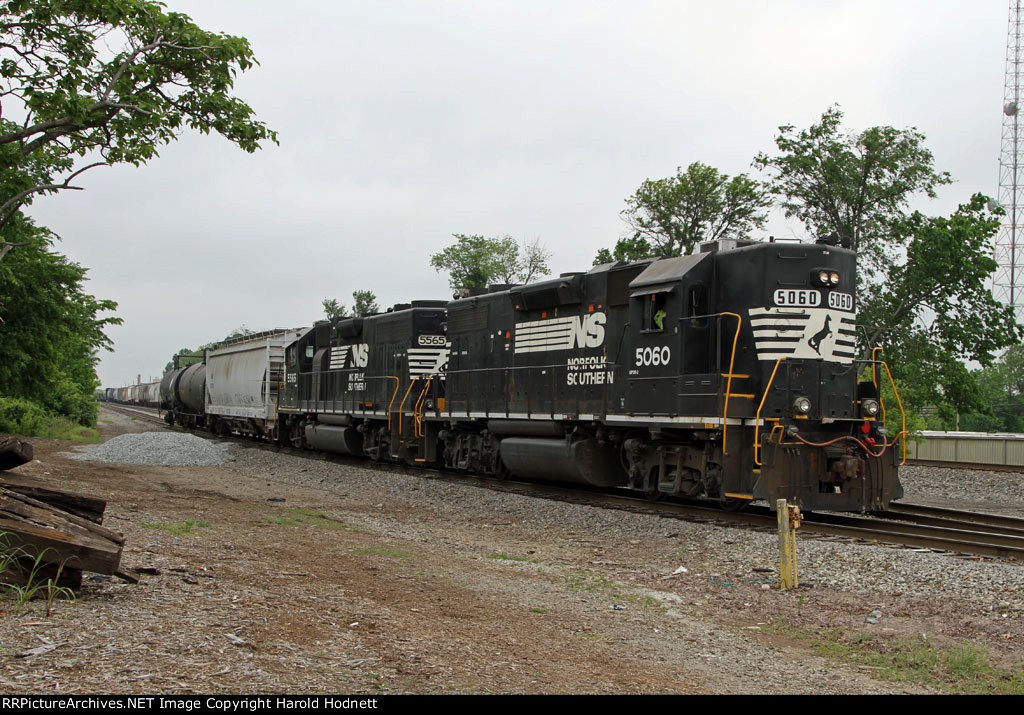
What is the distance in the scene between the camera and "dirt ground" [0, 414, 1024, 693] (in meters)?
4.48

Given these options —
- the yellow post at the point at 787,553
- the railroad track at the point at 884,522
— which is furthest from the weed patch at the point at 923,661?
the railroad track at the point at 884,522

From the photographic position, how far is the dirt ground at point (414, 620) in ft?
14.7

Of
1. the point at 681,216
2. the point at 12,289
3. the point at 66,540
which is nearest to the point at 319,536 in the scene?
the point at 66,540

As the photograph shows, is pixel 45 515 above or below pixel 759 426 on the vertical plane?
below

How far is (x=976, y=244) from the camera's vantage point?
26.2 metres

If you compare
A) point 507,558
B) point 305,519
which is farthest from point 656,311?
point 305,519

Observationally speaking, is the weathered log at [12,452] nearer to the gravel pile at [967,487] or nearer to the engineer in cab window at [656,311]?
the engineer in cab window at [656,311]

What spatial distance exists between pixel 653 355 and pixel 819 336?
2389 mm

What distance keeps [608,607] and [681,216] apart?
36.5 m

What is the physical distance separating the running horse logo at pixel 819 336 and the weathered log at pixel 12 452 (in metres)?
9.45

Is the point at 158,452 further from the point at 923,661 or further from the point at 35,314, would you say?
the point at 923,661

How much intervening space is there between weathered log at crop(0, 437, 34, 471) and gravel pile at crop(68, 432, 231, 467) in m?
13.7

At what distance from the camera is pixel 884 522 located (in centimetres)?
1205
